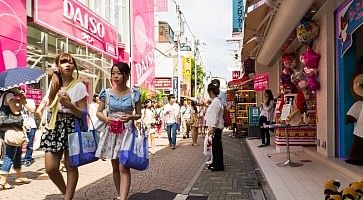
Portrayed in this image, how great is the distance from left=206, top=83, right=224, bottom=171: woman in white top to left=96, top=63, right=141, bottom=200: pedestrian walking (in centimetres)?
340

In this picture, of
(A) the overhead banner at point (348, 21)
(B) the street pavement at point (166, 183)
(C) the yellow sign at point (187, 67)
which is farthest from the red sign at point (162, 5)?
(A) the overhead banner at point (348, 21)

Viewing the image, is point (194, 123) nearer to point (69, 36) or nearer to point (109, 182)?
point (69, 36)

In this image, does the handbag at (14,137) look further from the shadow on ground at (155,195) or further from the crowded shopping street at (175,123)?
the shadow on ground at (155,195)

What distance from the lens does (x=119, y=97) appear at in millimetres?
5398

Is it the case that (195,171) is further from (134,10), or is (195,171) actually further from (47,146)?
(134,10)

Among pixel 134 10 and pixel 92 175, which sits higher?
pixel 134 10

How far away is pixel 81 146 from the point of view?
16.8 feet

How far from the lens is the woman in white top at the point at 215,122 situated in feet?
28.4

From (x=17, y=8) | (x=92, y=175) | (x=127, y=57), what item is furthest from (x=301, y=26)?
(x=127, y=57)

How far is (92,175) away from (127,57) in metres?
17.5

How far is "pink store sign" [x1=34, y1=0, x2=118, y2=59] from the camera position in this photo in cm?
1367

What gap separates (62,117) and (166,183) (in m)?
2.95

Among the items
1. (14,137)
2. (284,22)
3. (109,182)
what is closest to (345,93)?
(284,22)

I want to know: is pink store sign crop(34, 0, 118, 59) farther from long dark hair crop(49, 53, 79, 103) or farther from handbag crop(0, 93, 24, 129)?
long dark hair crop(49, 53, 79, 103)
